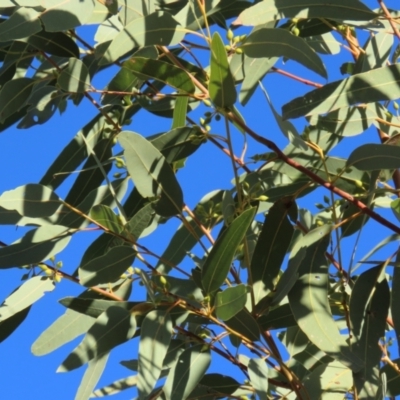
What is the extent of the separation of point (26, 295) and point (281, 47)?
0.69 meters

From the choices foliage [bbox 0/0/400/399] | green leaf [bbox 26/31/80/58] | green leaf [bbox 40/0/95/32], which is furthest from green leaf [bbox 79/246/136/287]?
green leaf [bbox 26/31/80/58]

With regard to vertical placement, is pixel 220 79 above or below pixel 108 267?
above

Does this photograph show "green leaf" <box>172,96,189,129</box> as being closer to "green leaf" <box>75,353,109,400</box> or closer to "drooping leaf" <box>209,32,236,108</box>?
"drooping leaf" <box>209,32,236,108</box>

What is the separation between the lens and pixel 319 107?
57.6 inches

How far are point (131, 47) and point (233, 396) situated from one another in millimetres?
709

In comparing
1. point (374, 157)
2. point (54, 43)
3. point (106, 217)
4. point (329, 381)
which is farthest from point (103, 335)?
point (54, 43)

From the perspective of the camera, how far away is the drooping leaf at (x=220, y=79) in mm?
1299

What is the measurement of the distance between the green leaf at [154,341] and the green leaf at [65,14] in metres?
0.54

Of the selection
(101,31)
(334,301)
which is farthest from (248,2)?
(334,301)

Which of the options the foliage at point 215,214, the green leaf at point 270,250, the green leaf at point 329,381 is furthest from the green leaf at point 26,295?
the green leaf at point 329,381

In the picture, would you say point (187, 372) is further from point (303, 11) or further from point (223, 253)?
point (303, 11)

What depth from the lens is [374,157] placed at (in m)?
1.50

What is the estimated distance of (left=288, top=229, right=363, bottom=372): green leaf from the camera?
1.45 meters

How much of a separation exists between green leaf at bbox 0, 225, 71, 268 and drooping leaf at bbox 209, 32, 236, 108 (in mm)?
455
